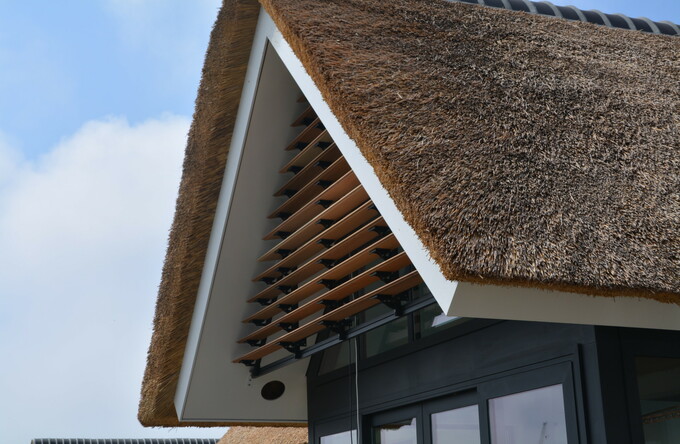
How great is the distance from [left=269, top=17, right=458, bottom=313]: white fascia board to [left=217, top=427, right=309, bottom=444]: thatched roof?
3.58m

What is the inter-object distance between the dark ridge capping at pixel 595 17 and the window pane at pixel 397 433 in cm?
382

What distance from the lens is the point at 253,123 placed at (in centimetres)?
464

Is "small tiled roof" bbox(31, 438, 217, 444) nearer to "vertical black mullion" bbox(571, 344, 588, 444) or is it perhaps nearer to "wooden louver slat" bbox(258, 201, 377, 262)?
"wooden louver slat" bbox(258, 201, 377, 262)

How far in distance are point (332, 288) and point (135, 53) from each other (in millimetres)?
3919

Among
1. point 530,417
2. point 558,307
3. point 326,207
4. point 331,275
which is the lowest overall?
point 530,417

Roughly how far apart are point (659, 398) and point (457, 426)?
3.41 ft

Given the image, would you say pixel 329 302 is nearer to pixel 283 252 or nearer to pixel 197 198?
pixel 283 252

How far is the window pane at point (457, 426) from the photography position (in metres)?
3.69

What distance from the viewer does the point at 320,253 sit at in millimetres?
4609

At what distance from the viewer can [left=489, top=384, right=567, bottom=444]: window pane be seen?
123 inches

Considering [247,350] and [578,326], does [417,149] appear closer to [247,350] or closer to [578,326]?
[578,326]

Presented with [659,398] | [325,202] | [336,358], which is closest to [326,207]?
[325,202]

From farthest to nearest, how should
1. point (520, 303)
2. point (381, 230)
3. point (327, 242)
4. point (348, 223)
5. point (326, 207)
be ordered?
point (326, 207)
point (327, 242)
point (348, 223)
point (381, 230)
point (520, 303)

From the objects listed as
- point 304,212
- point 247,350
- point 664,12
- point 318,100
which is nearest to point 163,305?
point 247,350
